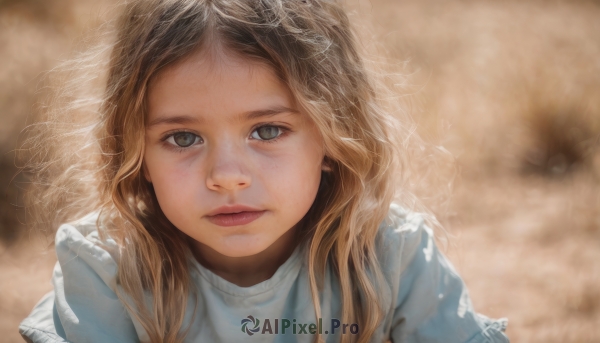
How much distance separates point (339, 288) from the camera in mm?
1838

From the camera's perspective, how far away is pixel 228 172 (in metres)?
1.48

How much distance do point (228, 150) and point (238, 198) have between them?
0.38ft

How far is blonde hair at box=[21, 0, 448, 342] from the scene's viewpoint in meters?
1.52

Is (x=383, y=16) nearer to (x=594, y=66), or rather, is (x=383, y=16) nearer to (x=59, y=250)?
(x=594, y=66)

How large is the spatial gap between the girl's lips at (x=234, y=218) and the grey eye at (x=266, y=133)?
0.19 metres

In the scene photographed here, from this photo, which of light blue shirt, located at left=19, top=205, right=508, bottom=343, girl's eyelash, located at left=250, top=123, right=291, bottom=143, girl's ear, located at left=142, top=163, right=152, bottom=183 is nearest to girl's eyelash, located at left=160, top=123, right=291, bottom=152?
girl's eyelash, located at left=250, top=123, right=291, bottom=143

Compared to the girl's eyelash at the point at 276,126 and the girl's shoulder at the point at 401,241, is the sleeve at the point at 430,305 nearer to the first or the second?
the girl's shoulder at the point at 401,241

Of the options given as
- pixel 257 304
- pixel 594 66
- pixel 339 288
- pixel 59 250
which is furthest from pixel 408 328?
pixel 594 66

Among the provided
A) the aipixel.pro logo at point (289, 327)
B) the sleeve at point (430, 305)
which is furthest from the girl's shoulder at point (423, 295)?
the aipixel.pro logo at point (289, 327)

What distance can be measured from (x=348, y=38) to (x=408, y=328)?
2.72 ft

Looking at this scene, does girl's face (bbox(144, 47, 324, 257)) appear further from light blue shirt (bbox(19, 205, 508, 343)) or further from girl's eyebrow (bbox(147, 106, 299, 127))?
light blue shirt (bbox(19, 205, 508, 343))

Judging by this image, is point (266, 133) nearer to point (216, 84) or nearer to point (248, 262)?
point (216, 84)

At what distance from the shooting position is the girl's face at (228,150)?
1495mm

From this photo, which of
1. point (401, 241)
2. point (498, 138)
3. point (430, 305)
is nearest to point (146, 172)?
point (401, 241)
